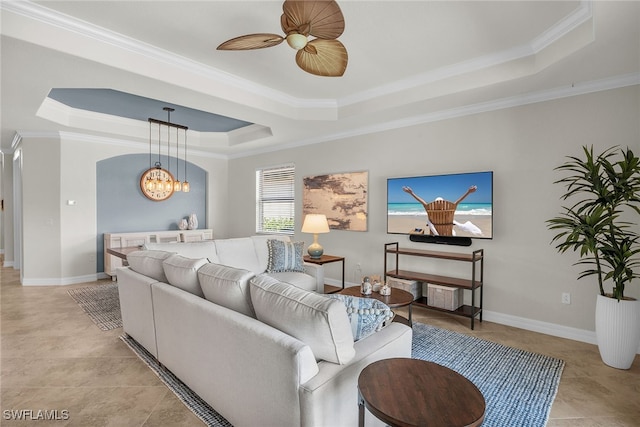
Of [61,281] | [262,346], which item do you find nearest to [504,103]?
[262,346]

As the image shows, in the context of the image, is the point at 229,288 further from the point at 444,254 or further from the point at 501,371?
the point at 444,254

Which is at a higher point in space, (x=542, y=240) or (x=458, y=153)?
(x=458, y=153)

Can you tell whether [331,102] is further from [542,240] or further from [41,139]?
[41,139]

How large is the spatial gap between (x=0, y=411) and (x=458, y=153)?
15.2 ft

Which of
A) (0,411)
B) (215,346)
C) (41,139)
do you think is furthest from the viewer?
(41,139)

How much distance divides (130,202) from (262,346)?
5638 millimetres

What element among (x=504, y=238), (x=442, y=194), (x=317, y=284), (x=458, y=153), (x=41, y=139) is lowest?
(x=317, y=284)

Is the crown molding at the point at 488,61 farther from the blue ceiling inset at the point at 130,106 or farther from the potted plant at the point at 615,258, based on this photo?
the blue ceiling inset at the point at 130,106

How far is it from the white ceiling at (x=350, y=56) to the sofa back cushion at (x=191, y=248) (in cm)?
161

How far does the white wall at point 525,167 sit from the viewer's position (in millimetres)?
3123

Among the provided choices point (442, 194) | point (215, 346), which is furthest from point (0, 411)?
point (442, 194)

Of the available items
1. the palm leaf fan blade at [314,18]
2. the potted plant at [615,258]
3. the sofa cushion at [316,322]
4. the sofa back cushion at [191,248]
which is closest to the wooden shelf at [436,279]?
the potted plant at [615,258]

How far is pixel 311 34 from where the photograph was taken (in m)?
2.04

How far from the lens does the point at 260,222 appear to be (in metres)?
6.70
